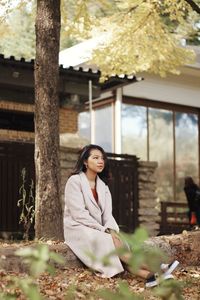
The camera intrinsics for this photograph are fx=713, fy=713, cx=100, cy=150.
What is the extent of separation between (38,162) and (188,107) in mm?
11742

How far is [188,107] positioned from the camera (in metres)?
19.9

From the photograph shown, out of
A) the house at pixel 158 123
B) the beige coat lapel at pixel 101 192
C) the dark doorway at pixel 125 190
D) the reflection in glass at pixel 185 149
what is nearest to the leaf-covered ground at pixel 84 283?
the beige coat lapel at pixel 101 192

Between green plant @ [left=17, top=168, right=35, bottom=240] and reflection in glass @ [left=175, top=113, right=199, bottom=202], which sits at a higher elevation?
reflection in glass @ [left=175, top=113, right=199, bottom=202]

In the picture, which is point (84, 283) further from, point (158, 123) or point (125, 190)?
point (158, 123)

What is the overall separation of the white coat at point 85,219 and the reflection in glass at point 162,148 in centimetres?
1220

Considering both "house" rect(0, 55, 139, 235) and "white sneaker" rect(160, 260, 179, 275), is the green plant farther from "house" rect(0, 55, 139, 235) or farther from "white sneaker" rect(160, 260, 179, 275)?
"white sneaker" rect(160, 260, 179, 275)

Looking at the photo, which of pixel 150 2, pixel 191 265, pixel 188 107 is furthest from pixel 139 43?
pixel 188 107

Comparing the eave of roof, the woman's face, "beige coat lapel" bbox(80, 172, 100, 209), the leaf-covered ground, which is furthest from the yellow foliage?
the leaf-covered ground

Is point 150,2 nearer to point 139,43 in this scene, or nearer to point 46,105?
point 139,43

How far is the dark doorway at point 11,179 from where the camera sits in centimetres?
1316

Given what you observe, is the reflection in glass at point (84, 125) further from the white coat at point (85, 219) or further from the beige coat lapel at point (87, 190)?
the beige coat lapel at point (87, 190)

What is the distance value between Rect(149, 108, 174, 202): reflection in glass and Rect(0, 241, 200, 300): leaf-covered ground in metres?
12.1

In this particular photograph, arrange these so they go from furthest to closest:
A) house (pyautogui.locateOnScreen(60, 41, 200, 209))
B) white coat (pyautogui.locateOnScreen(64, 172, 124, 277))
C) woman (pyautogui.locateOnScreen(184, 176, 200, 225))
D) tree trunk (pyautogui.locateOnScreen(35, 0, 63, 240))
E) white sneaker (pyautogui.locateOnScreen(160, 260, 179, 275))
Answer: house (pyautogui.locateOnScreen(60, 41, 200, 209)) → woman (pyautogui.locateOnScreen(184, 176, 200, 225)) → tree trunk (pyautogui.locateOnScreen(35, 0, 63, 240)) → white coat (pyautogui.locateOnScreen(64, 172, 124, 277)) → white sneaker (pyautogui.locateOnScreen(160, 260, 179, 275))

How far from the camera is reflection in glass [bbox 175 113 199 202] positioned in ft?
65.3
